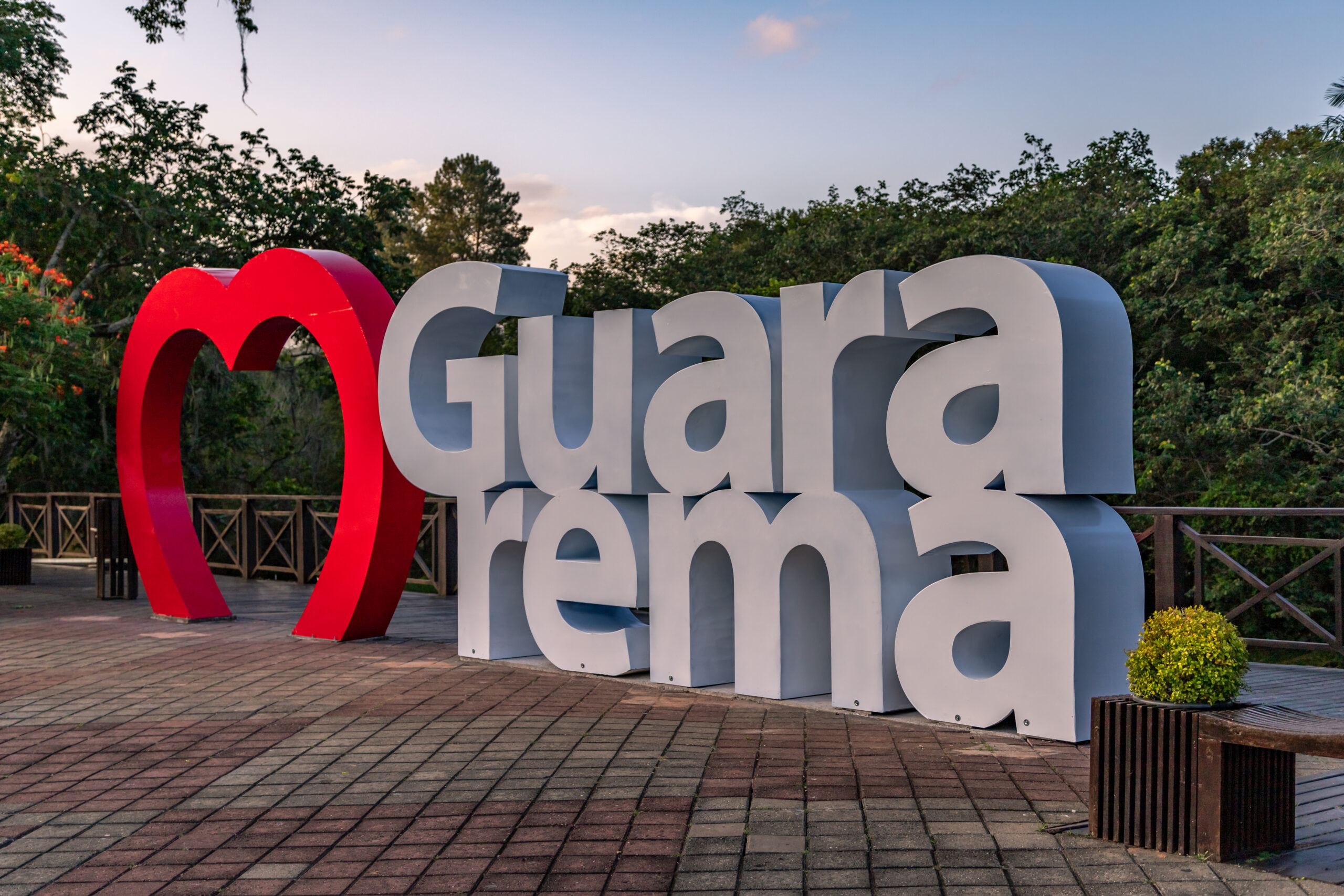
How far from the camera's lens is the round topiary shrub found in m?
4.50

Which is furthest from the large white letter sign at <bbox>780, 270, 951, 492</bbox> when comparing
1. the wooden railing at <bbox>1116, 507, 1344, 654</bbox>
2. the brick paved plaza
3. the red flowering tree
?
the red flowering tree

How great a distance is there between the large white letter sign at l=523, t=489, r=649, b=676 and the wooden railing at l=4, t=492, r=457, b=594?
2.35m

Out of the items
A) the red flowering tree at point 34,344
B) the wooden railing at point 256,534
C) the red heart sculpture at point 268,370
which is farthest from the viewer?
the wooden railing at point 256,534

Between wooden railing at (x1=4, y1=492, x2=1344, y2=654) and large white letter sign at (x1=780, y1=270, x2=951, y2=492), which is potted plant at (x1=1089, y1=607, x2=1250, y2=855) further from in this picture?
wooden railing at (x1=4, y1=492, x2=1344, y2=654)

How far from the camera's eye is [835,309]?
23.7 feet

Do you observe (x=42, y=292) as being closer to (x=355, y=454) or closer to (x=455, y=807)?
(x=355, y=454)

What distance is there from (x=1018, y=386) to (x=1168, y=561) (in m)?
2.75

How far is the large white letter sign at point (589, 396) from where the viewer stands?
8.32 metres

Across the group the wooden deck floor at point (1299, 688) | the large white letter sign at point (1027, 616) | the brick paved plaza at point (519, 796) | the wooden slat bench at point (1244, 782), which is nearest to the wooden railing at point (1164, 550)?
the wooden deck floor at point (1299, 688)

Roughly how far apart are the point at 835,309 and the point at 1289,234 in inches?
525

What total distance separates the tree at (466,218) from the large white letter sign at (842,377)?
4428 centimetres

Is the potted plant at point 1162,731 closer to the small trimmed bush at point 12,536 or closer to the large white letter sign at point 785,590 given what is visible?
the large white letter sign at point 785,590

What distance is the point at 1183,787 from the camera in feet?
14.4

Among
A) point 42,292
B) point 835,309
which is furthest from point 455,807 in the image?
point 42,292
